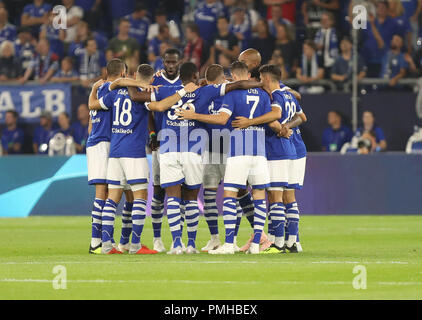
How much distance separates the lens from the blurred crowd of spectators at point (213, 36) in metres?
23.1

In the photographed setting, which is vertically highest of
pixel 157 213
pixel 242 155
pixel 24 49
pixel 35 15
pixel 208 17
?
pixel 35 15

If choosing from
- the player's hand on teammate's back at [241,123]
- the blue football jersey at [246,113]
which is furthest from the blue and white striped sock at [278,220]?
the player's hand on teammate's back at [241,123]

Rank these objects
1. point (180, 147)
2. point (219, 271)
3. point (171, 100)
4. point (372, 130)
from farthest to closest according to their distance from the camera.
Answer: point (372, 130), point (180, 147), point (171, 100), point (219, 271)

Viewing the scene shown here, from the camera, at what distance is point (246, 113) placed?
12.7 meters

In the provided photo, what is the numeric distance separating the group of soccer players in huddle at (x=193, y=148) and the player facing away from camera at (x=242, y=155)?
0.01 m

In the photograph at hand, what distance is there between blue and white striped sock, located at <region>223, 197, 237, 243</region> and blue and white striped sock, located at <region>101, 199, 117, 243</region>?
4.60 feet

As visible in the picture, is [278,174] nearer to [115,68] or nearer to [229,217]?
[229,217]

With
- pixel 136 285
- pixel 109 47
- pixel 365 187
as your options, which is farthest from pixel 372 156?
pixel 136 285

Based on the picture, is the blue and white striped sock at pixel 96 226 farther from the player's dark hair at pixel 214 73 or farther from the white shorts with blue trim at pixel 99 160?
the player's dark hair at pixel 214 73

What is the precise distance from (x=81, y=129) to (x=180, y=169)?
33.5ft

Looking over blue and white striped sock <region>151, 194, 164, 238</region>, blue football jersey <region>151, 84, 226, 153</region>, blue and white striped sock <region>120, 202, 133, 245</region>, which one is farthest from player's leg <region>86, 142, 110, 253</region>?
blue football jersey <region>151, 84, 226, 153</region>

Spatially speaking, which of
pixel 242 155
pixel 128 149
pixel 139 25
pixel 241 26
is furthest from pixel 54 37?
pixel 242 155

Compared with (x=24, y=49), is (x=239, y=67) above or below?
below

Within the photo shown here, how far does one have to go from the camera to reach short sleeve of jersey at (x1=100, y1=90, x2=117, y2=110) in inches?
511
